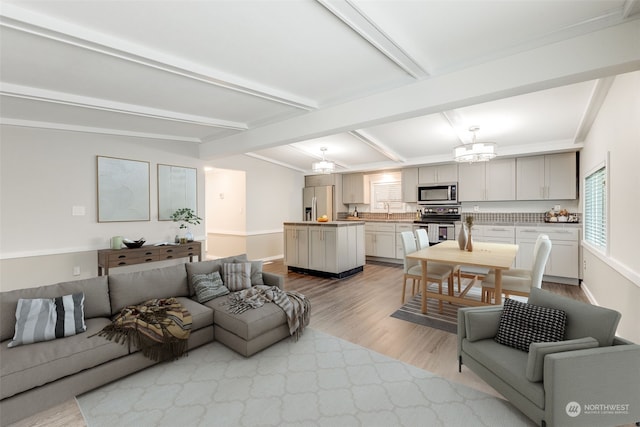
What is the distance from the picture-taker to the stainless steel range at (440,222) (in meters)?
6.17

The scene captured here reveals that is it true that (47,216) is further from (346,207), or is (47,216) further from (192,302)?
(346,207)

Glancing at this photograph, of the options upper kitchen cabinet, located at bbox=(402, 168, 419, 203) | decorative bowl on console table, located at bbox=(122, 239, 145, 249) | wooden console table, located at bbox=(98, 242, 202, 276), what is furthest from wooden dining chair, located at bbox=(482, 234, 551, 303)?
decorative bowl on console table, located at bbox=(122, 239, 145, 249)

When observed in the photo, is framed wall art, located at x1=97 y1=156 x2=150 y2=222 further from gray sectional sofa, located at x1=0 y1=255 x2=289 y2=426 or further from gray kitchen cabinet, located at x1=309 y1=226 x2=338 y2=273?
gray kitchen cabinet, located at x1=309 y1=226 x2=338 y2=273

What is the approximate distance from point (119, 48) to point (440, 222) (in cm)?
606

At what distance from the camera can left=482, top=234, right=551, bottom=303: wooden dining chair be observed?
299cm

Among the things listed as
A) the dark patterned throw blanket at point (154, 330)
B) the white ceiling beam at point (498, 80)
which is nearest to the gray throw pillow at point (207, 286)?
the dark patterned throw blanket at point (154, 330)

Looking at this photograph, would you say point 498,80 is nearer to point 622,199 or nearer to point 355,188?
point 622,199

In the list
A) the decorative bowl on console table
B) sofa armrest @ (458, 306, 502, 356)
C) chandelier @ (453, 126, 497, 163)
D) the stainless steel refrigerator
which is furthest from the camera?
the stainless steel refrigerator

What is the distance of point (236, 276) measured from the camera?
3.43 metres

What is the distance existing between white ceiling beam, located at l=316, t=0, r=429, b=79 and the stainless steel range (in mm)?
4277

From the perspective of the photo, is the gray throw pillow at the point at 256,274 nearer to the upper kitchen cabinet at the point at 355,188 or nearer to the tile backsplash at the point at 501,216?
the upper kitchen cabinet at the point at 355,188

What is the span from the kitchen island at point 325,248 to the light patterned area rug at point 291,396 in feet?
9.10

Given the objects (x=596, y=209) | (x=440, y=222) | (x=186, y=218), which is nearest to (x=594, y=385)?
(x=596, y=209)

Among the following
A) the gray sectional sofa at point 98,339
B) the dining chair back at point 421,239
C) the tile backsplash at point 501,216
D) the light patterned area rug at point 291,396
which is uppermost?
the tile backsplash at point 501,216
